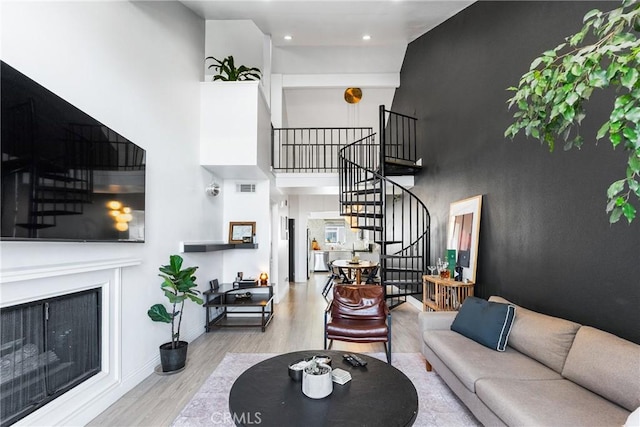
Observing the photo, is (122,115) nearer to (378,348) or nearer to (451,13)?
(378,348)

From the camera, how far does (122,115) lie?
2943 mm

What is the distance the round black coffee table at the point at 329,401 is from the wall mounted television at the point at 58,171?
4.93 feet

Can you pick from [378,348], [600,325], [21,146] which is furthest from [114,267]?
[600,325]

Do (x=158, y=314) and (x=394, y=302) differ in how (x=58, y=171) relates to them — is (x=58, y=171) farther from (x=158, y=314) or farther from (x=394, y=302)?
(x=394, y=302)

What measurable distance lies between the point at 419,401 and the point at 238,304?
2849 millimetres

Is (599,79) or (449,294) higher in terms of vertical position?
(599,79)

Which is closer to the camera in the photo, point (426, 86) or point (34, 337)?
point (34, 337)

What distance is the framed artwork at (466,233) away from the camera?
13.2ft

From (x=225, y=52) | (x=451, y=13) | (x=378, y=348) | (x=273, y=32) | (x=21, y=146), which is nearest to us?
(x=21, y=146)

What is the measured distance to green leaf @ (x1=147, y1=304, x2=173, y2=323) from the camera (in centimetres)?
314

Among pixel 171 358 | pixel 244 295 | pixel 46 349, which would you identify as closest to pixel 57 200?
pixel 46 349

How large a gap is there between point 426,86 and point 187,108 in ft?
13.7

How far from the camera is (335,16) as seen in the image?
518 cm

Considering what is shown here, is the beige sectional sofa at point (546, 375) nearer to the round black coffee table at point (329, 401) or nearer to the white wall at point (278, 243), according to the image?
the round black coffee table at point (329, 401)
